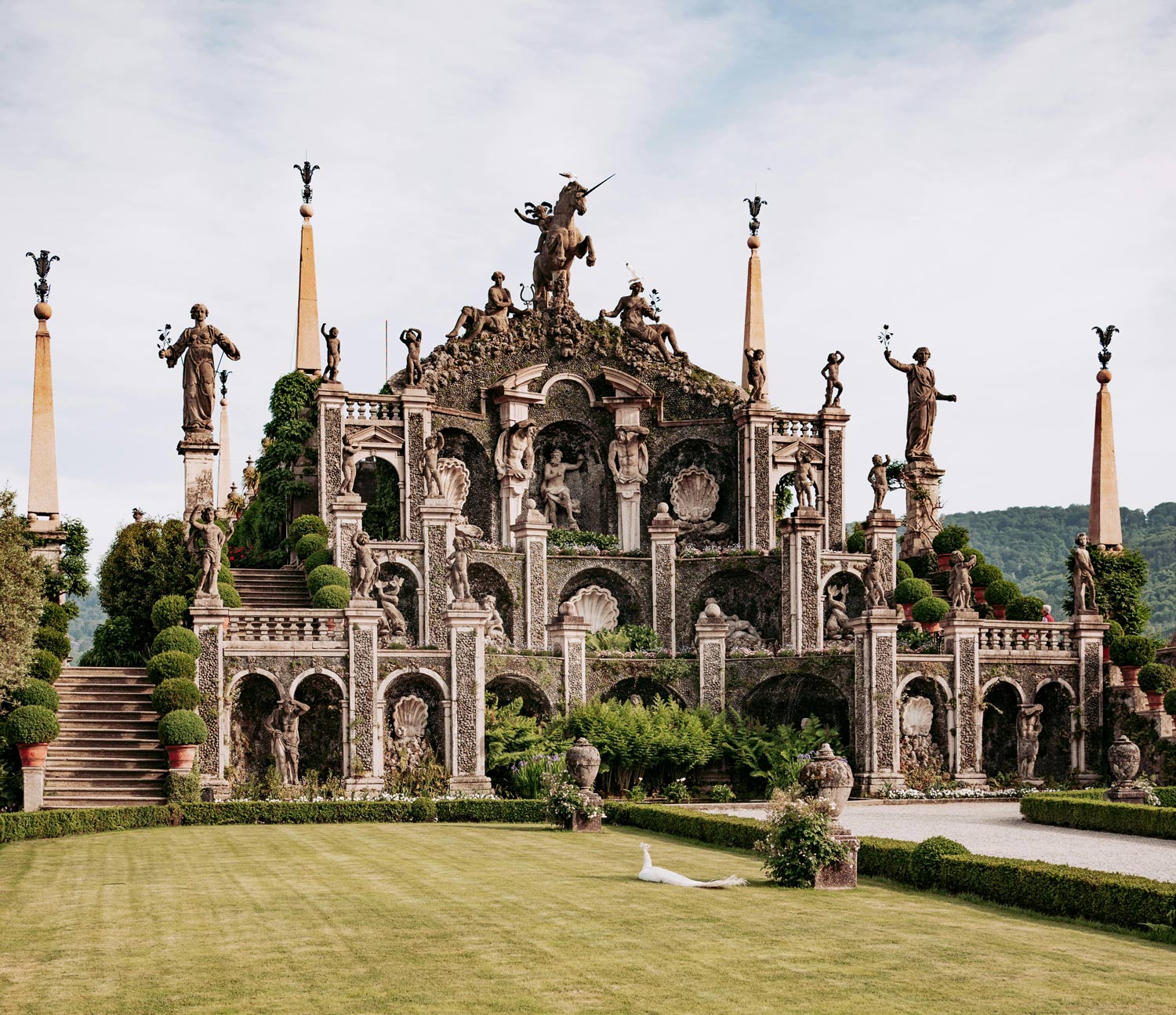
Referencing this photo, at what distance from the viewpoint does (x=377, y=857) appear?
1089 inches

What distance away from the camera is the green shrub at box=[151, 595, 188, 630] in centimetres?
4053

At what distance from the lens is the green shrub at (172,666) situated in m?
38.5

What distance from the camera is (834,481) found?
178 ft

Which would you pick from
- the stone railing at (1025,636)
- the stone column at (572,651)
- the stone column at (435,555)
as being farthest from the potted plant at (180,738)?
the stone railing at (1025,636)

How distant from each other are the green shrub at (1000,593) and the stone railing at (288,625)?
21025mm

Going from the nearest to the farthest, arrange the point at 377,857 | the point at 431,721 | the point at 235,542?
the point at 377,857 → the point at 431,721 → the point at 235,542

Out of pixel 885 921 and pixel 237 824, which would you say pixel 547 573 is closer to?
pixel 237 824

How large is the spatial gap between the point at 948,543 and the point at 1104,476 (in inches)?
295

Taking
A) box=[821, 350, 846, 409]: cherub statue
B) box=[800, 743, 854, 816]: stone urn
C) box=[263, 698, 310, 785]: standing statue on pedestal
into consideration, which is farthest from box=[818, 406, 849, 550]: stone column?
box=[800, 743, 854, 816]: stone urn

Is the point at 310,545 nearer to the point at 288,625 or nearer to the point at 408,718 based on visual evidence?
the point at 288,625

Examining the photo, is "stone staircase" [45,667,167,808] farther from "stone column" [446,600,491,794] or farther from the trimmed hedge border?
the trimmed hedge border

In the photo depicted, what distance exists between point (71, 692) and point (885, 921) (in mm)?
24815

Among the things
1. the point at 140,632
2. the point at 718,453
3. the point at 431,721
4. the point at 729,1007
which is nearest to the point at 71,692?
the point at 140,632

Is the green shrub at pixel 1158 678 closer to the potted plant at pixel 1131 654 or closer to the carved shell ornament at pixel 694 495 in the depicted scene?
the potted plant at pixel 1131 654
